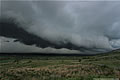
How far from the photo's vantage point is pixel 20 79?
69.8 feet

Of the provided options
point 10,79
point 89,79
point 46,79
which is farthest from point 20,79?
point 89,79

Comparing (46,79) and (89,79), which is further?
(46,79)

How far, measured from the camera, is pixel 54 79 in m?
22.3

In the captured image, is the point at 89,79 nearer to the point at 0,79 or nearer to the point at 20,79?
the point at 20,79

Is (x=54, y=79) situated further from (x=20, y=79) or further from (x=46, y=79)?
(x=20, y=79)

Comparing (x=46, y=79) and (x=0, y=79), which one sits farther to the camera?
(x=46, y=79)

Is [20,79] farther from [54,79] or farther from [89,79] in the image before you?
[89,79]

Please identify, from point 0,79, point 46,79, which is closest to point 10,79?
point 0,79

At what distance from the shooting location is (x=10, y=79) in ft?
68.7

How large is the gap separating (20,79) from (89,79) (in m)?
8.86

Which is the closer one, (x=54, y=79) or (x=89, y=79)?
(x=89, y=79)

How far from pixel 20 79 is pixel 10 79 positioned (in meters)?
1.24

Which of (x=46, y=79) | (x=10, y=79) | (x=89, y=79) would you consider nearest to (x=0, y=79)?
(x=10, y=79)

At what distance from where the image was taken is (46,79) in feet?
72.5
